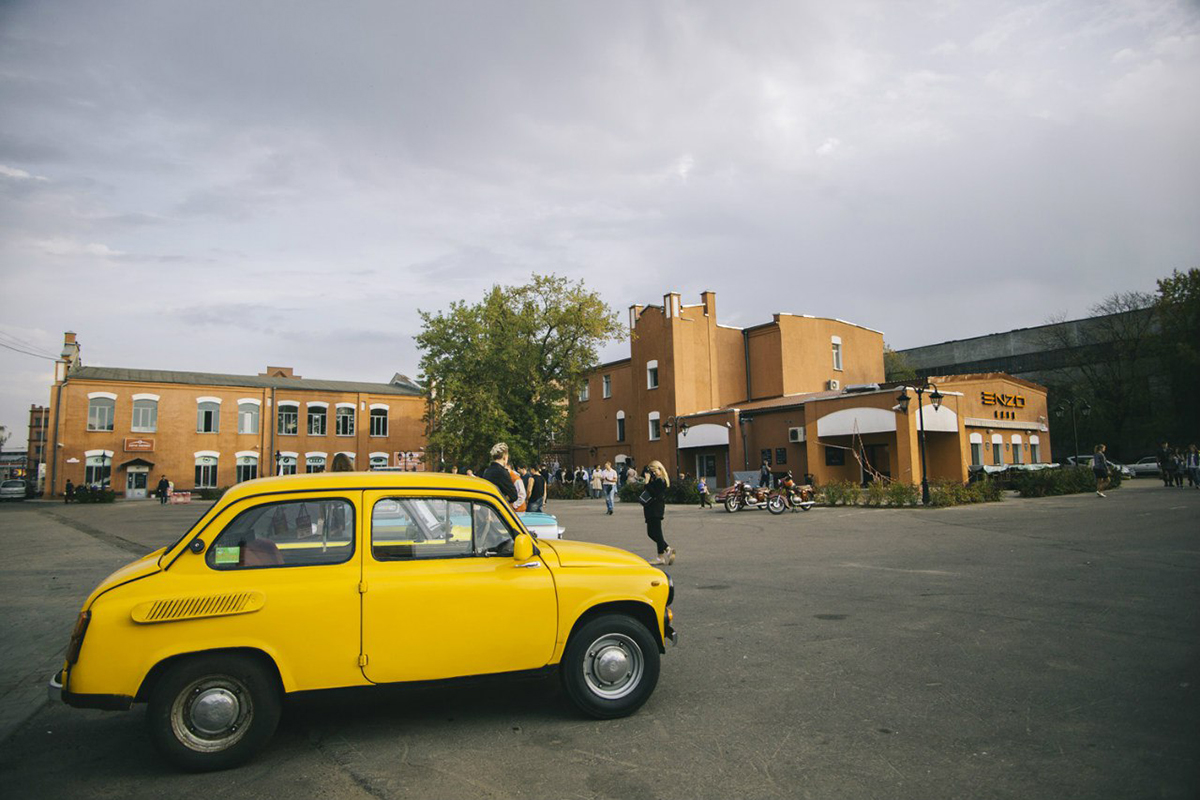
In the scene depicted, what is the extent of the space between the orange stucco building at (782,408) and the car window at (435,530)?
90.0ft

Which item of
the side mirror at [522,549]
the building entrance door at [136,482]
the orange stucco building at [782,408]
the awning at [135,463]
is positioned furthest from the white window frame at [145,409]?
the side mirror at [522,549]

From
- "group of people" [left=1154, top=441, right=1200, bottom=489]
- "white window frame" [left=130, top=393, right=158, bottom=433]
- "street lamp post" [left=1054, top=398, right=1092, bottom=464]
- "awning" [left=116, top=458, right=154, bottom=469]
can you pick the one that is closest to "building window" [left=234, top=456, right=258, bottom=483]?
"awning" [left=116, top=458, right=154, bottom=469]

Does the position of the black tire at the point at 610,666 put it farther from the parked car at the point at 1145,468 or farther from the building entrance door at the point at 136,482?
the parked car at the point at 1145,468

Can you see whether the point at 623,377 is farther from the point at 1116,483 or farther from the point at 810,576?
the point at 810,576

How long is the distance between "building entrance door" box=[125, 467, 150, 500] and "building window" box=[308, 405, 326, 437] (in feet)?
37.8

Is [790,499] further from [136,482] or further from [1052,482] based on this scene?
[136,482]

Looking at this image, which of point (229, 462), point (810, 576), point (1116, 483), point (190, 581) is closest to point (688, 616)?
point (810, 576)

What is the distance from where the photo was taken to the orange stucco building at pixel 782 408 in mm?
32312

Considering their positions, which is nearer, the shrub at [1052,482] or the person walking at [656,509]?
the person walking at [656,509]

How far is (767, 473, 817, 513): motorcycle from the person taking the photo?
2269 cm

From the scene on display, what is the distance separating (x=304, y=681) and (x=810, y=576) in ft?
25.1

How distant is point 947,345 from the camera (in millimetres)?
73938

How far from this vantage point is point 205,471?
2111 inches

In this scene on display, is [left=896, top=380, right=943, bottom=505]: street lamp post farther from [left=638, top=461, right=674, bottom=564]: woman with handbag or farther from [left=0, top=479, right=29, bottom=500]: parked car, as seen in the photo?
[left=0, top=479, right=29, bottom=500]: parked car
